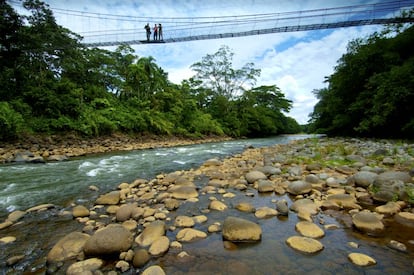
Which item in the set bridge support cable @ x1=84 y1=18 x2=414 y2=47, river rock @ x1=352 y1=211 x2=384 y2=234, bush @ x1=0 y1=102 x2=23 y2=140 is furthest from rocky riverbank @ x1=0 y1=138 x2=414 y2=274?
bush @ x1=0 y1=102 x2=23 y2=140

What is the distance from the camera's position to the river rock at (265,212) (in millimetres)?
2840

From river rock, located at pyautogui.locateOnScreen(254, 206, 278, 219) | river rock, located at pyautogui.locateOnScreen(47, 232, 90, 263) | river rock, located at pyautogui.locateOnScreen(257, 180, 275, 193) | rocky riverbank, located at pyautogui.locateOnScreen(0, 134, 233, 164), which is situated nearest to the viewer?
river rock, located at pyautogui.locateOnScreen(47, 232, 90, 263)

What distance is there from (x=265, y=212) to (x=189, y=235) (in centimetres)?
119

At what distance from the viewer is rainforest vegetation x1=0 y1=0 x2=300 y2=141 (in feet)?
37.2

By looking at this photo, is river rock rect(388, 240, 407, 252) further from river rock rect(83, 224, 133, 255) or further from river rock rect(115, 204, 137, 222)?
river rock rect(115, 204, 137, 222)

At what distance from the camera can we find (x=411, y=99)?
9203 millimetres

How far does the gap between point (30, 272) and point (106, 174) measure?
4.03 meters

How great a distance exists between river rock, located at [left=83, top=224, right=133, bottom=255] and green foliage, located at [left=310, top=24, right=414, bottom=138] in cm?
1212

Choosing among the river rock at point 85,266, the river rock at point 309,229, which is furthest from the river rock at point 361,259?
the river rock at point 85,266

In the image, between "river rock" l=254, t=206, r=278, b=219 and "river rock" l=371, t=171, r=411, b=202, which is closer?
"river rock" l=254, t=206, r=278, b=219

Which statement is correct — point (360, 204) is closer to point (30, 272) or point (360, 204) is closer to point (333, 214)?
point (333, 214)

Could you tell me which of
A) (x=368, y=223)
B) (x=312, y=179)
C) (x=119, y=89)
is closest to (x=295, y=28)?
(x=312, y=179)

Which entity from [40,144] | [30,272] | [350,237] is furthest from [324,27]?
[40,144]

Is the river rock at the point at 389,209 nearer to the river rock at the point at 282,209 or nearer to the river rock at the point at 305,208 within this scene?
the river rock at the point at 305,208
